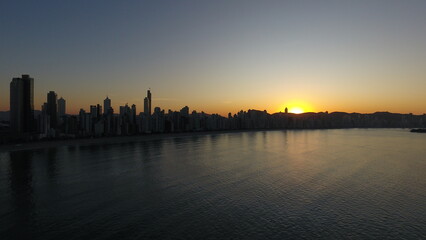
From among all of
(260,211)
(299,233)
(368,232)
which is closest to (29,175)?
(260,211)

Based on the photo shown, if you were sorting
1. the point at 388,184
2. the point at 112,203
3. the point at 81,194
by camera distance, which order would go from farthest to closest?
the point at 388,184, the point at 81,194, the point at 112,203

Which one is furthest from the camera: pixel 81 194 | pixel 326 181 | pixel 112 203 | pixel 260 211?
pixel 326 181

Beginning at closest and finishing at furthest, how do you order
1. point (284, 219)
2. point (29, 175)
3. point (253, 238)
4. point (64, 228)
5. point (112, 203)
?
point (253, 238), point (64, 228), point (284, 219), point (112, 203), point (29, 175)

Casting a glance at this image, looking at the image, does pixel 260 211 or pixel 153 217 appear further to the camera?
pixel 260 211

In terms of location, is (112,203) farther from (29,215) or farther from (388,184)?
(388,184)

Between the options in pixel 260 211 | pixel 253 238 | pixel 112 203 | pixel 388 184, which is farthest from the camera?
pixel 388 184

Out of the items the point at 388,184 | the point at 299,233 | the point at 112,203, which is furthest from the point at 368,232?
the point at 112,203

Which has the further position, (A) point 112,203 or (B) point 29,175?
(B) point 29,175

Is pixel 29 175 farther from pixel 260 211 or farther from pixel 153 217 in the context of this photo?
pixel 260 211
